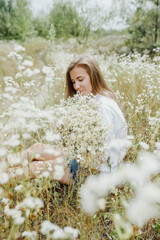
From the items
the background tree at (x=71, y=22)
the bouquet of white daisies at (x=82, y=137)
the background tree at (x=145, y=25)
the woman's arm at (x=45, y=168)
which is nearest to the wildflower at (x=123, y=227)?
the woman's arm at (x=45, y=168)

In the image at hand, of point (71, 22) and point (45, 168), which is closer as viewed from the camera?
point (45, 168)

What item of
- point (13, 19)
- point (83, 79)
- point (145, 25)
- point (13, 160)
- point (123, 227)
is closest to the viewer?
point (123, 227)

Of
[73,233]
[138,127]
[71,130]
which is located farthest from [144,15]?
[73,233]

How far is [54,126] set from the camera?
1.54 meters

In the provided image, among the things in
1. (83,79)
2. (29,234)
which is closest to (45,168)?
(29,234)

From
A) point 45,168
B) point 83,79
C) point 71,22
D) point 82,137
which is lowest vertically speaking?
point 45,168

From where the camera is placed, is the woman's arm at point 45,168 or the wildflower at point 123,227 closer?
the wildflower at point 123,227

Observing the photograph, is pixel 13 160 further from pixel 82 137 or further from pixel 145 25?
pixel 145 25

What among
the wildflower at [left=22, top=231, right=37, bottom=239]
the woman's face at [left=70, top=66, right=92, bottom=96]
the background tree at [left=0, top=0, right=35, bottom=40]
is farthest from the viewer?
the background tree at [left=0, top=0, right=35, bottom=40]

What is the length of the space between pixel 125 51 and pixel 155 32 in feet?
7.40

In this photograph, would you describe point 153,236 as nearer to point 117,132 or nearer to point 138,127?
point 117,132

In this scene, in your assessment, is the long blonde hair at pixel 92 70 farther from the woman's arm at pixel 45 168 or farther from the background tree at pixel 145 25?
the background tree at pixel 145 25

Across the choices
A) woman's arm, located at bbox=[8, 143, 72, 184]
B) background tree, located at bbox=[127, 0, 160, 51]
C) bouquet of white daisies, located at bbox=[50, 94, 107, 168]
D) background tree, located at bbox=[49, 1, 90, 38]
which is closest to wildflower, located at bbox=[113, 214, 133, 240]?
woman's arm, located at bbox=[8, 143, 72, 184]

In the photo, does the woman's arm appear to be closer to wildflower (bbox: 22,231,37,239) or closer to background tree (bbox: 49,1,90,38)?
wildflower (bbox: 22,231,37,239)
